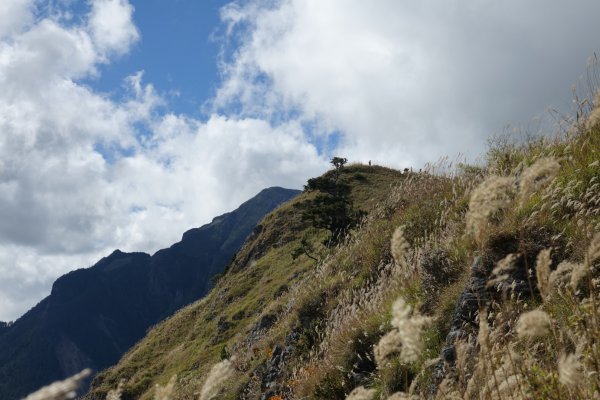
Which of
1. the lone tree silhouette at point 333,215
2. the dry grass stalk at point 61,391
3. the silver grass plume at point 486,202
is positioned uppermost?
the lone tree silhouette at point 333,215

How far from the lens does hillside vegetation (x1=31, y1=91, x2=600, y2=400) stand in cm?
353

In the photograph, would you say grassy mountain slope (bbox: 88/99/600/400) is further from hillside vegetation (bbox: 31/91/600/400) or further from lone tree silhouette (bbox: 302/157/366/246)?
lone tree silhouette (bbox: 302/157/366/246)

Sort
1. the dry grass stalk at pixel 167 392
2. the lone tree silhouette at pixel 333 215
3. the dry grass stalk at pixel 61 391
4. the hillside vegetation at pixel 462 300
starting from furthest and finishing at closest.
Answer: the lone tree silhouette at pixel 333 215
the hillside vegetation at pixel 462 300
the dry grass stalk at pixel 167 392
the dry grass stalk at pixel 61 391

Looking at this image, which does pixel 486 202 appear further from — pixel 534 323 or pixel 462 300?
pixel 462 300

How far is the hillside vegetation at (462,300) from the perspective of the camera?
3529 millimetres

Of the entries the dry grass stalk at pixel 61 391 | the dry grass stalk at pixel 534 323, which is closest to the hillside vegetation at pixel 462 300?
the dry grass stalk at pixel 534 323

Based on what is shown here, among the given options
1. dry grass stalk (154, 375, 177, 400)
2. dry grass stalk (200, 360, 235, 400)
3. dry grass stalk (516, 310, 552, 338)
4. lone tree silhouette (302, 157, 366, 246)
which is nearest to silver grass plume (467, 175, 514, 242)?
dry grass stalk (516, 310, 552, 338)

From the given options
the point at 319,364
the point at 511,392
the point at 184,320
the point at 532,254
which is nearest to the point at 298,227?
the point at 184,320

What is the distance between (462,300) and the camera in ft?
23.6

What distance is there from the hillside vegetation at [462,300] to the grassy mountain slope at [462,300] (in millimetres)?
23

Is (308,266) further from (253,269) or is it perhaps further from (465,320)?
(465,320)

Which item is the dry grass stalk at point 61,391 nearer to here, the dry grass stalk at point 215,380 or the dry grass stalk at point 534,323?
the dry grass stalk at point 215,380

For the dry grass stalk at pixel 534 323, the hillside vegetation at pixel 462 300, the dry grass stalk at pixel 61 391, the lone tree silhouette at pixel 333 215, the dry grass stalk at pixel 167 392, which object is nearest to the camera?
the dry grass stalk at pixel 61 391

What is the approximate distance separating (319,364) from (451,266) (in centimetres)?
324
